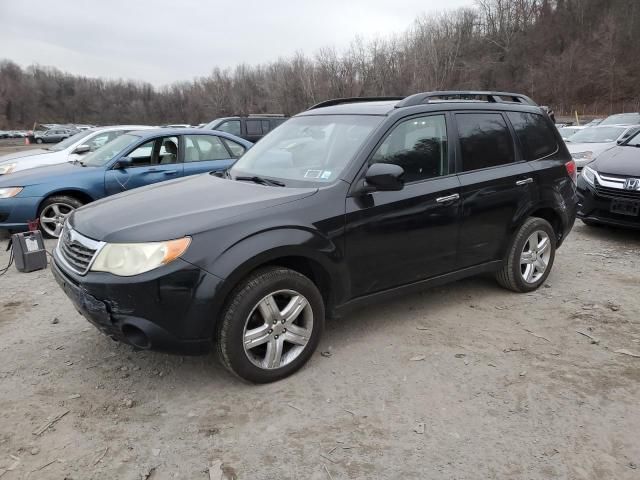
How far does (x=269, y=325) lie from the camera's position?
3.09m

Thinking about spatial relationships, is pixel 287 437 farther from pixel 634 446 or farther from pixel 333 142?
pixel 333 142

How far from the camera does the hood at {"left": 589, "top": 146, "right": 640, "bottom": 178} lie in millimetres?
6294

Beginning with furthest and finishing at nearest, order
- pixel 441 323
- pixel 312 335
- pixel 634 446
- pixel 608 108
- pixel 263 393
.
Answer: pixel 608 108 → pixel 441 323 → pixel 312 335 → pixel 263 393 → pixel 634 446

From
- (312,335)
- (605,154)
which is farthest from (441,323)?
(605,154)

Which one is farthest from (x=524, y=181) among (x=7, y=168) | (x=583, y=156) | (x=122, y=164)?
(x=7, y=168)

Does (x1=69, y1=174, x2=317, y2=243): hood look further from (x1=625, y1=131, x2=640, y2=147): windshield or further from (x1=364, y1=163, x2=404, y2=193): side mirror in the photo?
(x1=625, y1=131, x2=640, y2=147): windshield

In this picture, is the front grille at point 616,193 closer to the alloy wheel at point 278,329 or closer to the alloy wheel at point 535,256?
the alloy wheel at point 535,256

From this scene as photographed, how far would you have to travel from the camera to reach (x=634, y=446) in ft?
8.47

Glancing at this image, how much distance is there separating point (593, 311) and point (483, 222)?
1.31 meters

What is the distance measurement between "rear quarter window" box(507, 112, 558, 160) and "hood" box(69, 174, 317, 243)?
92.7 inches

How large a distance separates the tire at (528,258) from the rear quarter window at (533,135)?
2.11 ft

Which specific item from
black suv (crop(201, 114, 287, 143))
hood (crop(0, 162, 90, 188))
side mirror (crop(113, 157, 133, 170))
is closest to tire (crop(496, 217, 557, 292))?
side mirror (crop(113, 157, 133, 170))

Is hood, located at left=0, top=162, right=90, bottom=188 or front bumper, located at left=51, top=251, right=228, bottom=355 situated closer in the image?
front bumper, located at left=51, top=251, right=228, bottom=355

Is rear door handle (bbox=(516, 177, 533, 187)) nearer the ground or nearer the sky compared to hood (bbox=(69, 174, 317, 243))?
nearer the ground
